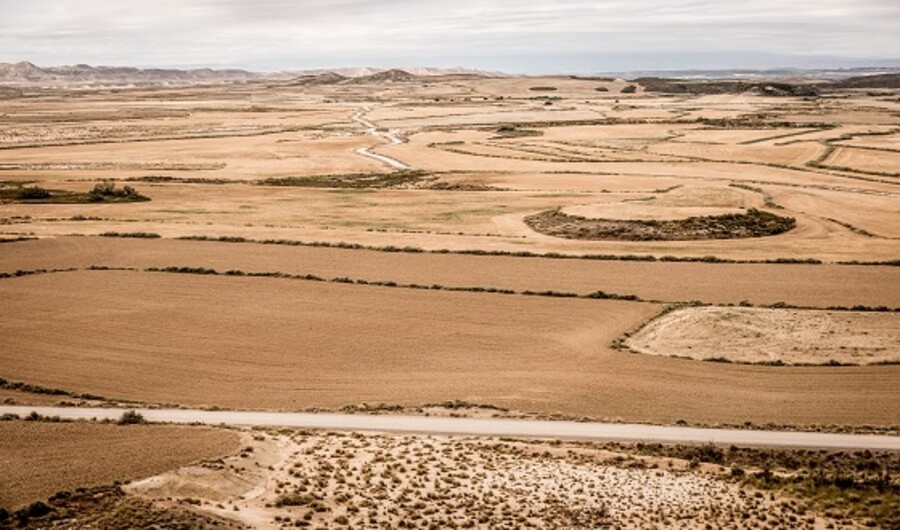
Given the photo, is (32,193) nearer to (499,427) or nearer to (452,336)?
(452,336)

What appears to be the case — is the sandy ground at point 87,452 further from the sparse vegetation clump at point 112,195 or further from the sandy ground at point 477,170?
the sparse vegetation clump at point 112,195

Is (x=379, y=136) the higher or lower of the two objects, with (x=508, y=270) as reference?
higher

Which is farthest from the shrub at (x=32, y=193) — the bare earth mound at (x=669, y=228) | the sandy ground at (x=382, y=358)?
the bare earth mound at (x=669, y=228)

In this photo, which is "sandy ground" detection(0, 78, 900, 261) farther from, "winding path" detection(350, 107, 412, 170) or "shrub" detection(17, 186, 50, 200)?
"shrub" detection(17, 186, 50, 200)

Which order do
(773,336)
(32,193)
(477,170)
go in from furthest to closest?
(477,170) → (32,193) → (773,336)

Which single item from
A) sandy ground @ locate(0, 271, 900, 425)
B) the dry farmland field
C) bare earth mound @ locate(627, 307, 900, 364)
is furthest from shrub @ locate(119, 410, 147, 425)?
bare earth mound @ locate(627, 307, 900, 364)

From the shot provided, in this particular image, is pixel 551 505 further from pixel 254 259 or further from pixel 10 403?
pixel 254 259

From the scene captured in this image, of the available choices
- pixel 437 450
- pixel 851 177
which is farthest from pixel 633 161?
pixel 437 450

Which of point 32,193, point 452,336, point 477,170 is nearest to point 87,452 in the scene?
point 452,336
